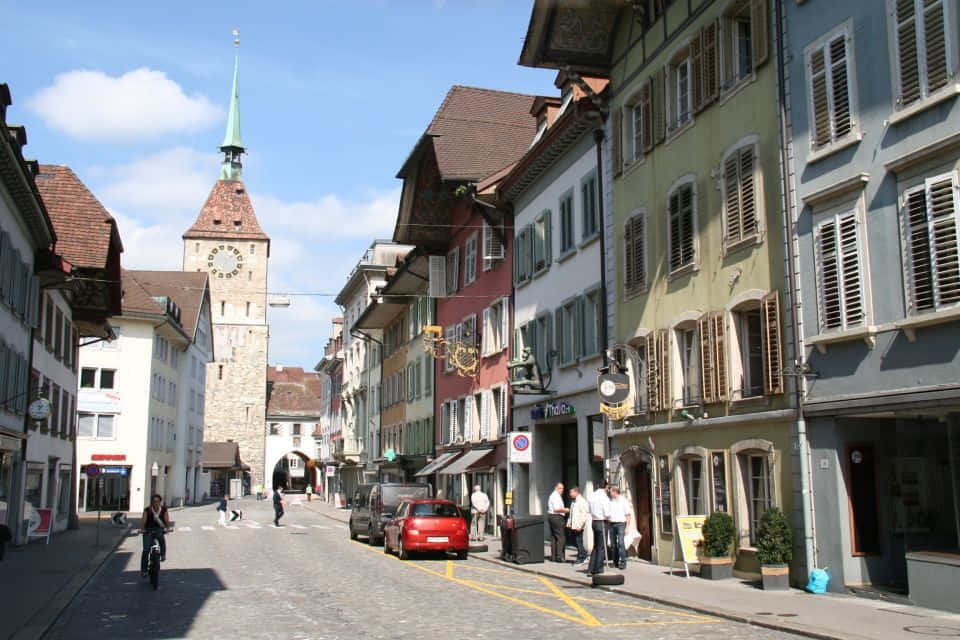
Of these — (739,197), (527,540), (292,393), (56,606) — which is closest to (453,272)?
(527,540)

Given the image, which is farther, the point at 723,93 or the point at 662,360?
the point at 662,360

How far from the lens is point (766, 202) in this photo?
710 inches

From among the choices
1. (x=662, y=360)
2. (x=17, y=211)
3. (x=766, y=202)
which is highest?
(x=17, y=211)

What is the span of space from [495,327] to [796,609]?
22.5 m

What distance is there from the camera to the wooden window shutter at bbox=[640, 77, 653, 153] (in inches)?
913

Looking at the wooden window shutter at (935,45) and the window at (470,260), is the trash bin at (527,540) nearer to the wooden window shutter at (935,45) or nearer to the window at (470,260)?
the wooden window shutter at (935,45)

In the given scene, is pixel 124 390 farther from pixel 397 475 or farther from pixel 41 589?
pixel 41 589

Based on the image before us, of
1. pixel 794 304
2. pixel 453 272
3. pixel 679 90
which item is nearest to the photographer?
pixel 794 304

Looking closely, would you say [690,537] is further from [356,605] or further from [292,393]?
[292,393]

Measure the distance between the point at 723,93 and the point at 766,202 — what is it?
114 inches

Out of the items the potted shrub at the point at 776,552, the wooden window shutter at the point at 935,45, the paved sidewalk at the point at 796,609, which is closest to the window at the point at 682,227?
the potted shrub at the point at 776,552

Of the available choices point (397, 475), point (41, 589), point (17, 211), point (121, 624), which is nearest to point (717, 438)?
point (121, 624)

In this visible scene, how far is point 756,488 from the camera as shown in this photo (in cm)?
1858

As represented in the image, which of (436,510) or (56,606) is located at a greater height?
(436,510)
